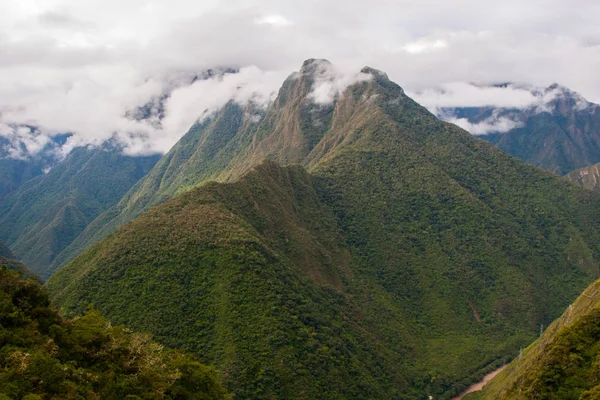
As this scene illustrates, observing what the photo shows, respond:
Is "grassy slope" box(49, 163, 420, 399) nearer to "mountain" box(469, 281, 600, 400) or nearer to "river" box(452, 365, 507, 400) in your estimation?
"river" box(452, 365, 507, 400)

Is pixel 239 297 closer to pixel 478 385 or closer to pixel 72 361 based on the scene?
pixel 72 361

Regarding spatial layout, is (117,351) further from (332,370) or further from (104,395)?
(332,370)

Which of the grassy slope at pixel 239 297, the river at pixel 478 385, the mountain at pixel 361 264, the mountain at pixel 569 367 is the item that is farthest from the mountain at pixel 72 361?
the river at pixel 478 385

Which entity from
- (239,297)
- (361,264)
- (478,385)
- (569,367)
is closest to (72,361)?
(239,297)

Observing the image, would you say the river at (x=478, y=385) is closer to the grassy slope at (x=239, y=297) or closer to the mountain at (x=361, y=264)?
the mountain at (x=361, y=264)

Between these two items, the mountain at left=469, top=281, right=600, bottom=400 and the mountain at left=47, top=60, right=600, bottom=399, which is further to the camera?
the mountain at left=47, top=60, right=600, bottom=399

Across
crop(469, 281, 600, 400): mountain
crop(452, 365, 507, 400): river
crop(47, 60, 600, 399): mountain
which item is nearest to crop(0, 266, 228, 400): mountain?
crop(47, 60, 600, 399): mountain
